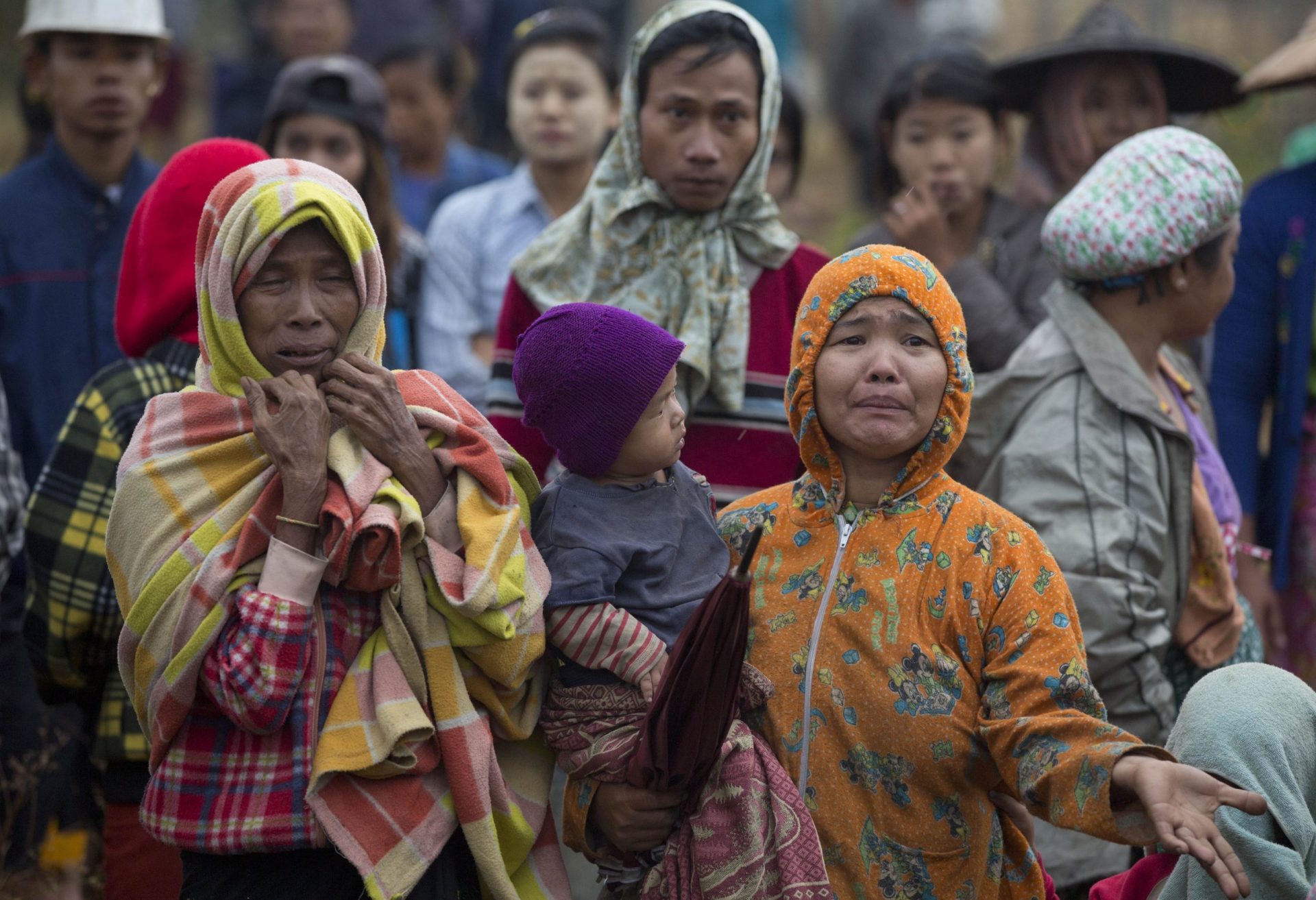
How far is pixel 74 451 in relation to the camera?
340cm

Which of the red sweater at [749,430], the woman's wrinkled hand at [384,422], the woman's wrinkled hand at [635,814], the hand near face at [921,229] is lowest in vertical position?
the woman's wrinkled hand at [635,814]

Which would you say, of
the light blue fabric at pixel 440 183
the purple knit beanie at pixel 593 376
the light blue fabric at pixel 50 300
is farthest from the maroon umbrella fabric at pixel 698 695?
the light blue fabric at pixel 440 183

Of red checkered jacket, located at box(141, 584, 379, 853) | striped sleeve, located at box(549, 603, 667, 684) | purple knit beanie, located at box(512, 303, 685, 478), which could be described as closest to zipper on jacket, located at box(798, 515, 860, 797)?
striped sleeve, located at box(549, 603, 667, 684)

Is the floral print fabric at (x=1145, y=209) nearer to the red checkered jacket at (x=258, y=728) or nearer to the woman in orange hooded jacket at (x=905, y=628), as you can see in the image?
the woman in orange hooded jacket at (x=905, y=628)

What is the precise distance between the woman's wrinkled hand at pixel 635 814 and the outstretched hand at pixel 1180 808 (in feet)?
2.62

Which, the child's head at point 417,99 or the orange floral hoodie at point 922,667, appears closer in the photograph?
the orange floral hoodie at point 922,667

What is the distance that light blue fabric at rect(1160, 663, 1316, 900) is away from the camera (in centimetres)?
254

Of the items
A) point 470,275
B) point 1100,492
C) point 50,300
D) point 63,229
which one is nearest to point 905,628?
point 1100,492

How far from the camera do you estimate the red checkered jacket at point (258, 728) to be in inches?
102

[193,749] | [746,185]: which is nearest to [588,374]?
[193,749]

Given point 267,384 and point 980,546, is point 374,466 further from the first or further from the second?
point 980,546

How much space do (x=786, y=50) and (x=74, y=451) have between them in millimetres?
8342

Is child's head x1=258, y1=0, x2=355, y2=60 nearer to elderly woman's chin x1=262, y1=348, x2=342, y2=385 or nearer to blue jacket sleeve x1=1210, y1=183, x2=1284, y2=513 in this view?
blue jacket sleeve x1=1210, y1=183, x2=1284, y2=513

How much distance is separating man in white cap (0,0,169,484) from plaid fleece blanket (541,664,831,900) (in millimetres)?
2761
